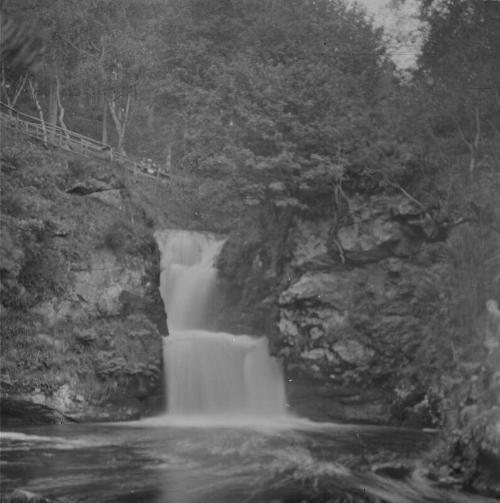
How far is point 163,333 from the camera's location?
17.1m

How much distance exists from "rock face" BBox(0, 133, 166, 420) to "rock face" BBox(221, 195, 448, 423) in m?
3.55

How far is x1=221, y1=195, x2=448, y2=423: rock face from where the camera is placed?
51.1 feet

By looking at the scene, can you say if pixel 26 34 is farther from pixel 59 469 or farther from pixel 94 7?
pixel 59 469

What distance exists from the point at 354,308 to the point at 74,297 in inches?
265

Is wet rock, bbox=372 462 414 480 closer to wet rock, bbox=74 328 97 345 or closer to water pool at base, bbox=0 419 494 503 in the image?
water pool at base, bbox=0 419 494 503

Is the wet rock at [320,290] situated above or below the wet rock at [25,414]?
above

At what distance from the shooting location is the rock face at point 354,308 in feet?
51.1

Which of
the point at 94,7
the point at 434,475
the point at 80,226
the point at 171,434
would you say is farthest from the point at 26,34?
the point at 434,475

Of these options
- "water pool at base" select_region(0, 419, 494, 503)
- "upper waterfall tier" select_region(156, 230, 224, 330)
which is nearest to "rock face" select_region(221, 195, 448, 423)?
"water pool at base" select_region(0, 419, 494, 503)

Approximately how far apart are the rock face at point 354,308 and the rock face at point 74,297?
3548 millimetres

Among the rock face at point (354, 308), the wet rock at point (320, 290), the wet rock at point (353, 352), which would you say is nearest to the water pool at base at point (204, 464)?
the rock face at point (354, 308)

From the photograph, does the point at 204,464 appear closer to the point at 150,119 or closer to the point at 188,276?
the point at 188,276

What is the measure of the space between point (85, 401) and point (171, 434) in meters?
2.30

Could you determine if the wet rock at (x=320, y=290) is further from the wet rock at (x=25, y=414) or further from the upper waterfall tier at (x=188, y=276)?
the wet rock at (x=25, y=414)
